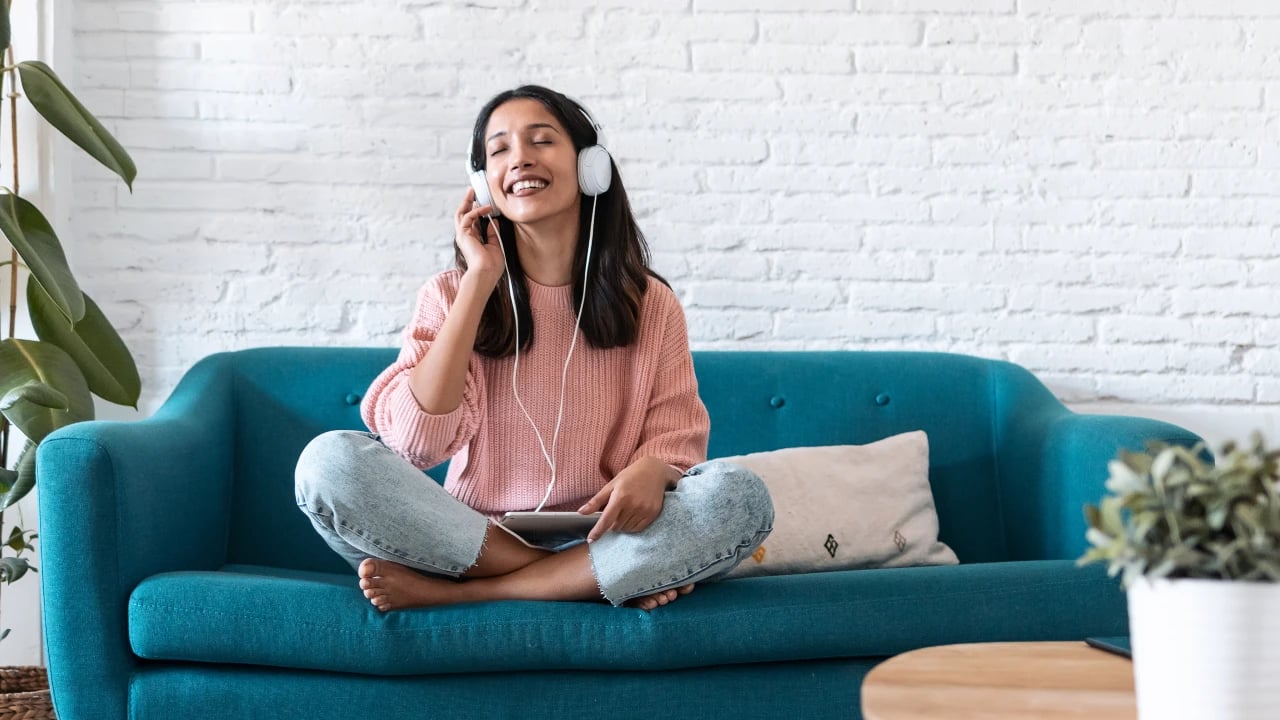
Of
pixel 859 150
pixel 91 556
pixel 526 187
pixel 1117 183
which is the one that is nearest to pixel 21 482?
pixel 91 556

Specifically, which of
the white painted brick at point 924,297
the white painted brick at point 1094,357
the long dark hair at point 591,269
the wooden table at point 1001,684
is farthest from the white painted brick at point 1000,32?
the wooden table at point 1001,684

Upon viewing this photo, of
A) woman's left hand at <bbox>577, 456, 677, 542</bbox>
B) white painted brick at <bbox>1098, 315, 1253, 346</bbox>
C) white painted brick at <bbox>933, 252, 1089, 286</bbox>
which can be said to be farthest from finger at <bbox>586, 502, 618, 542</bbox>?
white painted brick at <bbox>1098, 315, 1253, 346</bbox>

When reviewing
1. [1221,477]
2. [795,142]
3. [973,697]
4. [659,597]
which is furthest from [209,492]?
[1221,477]

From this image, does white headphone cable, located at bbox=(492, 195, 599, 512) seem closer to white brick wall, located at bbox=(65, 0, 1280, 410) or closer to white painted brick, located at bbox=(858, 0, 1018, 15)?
white brick wall, located at bbox=(65, 0, 1280, 410)

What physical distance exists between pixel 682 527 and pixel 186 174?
1.47 metres

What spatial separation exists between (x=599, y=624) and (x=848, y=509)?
649 mm

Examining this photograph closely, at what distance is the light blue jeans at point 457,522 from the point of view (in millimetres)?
1675

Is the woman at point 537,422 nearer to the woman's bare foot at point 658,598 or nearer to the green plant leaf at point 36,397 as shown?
the woman's bare foot at point 658,598

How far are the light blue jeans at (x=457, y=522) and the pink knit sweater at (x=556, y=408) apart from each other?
177mm

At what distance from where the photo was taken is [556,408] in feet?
6.49

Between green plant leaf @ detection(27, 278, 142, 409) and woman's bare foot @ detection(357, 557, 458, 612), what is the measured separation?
845 mm

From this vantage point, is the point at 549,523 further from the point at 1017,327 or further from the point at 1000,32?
the point at 1000,32

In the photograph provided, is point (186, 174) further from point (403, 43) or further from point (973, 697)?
point (973, 697)

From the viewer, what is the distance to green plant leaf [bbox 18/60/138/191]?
213 cm
